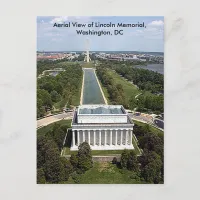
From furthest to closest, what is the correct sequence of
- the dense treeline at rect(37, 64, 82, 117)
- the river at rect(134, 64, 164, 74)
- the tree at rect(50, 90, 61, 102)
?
the tree at rect(50, 90, 61, 102), the dense treeline at rect(37, 64, 82, 117), the river at rect(134, 64, 164, 74)

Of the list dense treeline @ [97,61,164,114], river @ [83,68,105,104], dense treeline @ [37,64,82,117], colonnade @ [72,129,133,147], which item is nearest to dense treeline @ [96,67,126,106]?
dense treeline @ [97,61,164,114]

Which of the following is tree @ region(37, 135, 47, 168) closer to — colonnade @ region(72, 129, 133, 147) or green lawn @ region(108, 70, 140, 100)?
colonnade @ region(72, 129, 133, 147)

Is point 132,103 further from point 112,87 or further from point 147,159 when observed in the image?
point 147,159

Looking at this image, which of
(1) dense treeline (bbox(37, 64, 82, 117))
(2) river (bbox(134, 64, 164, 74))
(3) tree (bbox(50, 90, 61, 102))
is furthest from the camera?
(3) tree (bbox(50, 90, 61, 102))

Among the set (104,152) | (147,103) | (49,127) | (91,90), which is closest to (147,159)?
(104,152)

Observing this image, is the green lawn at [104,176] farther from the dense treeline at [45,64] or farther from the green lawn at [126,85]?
the dense treeline at [45,64]
